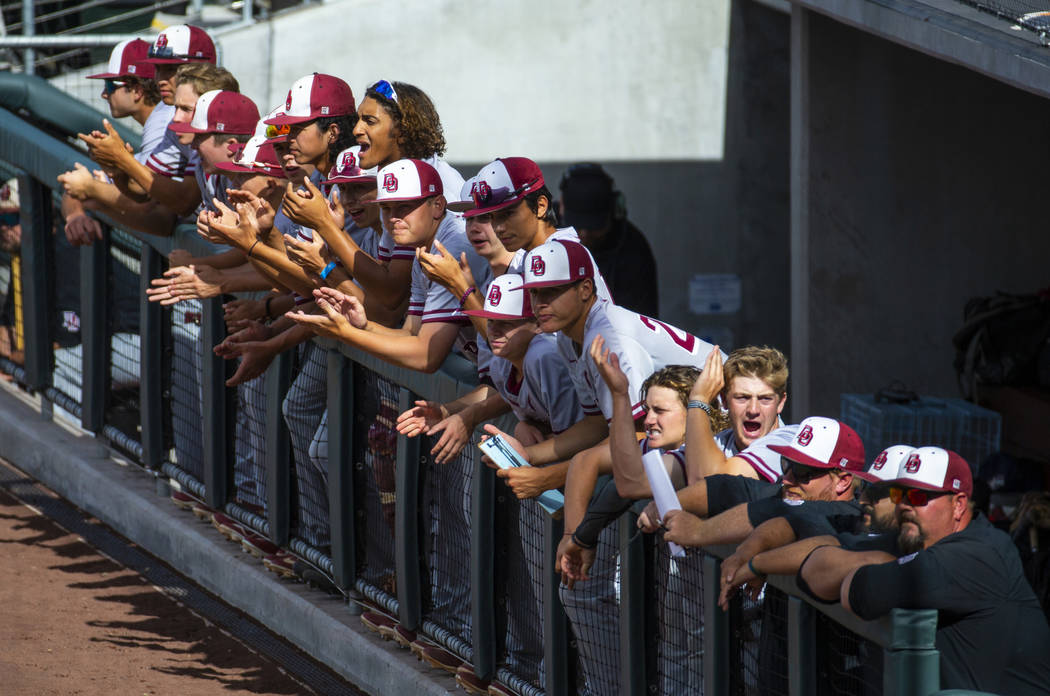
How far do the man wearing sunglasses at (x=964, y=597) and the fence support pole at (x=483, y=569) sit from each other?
63.0 inches

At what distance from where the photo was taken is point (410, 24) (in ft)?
39.8

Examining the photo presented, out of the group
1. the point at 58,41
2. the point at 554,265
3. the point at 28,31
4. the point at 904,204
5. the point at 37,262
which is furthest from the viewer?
the point at 28,31

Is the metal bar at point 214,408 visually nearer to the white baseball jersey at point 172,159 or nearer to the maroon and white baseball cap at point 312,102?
the white baseball jersey at point 172,159

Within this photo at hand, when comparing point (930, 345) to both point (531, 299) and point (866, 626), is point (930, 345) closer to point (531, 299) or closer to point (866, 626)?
point (531, 299)

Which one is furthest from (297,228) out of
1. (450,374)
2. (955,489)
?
(955,489)

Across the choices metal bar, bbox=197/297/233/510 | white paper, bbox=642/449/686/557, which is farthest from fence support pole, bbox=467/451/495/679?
metal bar, bbox=197/297/233/510

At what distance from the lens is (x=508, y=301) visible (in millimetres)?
4504

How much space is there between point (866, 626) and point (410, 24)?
9.59 meters

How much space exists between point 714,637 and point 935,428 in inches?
237

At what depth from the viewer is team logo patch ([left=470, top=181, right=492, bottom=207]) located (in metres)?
4.76

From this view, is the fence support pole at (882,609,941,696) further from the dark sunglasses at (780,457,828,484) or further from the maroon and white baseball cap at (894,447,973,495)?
the dark sunglasses at (780,457,828,484)

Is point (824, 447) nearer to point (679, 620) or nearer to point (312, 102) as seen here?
point (679, 620)

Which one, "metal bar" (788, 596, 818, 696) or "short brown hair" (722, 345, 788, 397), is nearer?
"metal bar" (788, 596, 818, 696)

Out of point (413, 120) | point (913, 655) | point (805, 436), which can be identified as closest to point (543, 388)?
point (805, 436)
